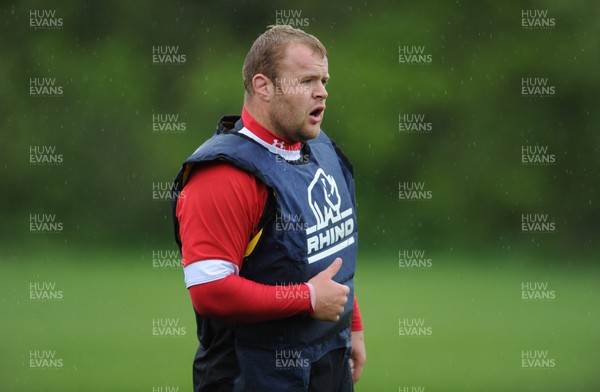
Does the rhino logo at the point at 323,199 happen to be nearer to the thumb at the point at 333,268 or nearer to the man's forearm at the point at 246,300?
the thumb at the point at 333,268

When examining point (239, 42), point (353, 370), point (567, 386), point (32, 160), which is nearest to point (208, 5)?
point (239, 42)

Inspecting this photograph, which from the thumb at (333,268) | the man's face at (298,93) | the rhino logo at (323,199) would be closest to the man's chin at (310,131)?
the man's face at (298,93)

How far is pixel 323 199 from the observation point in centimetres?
264

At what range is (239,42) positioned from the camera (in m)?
11.1

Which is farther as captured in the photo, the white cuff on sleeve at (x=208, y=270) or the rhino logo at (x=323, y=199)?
the rhino logo at (x=323, y=199)

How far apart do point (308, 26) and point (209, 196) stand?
888cm

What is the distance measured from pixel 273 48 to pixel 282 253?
594mm

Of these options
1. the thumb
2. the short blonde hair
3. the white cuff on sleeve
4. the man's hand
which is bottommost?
the man's hand

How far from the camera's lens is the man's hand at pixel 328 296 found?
2.49 m

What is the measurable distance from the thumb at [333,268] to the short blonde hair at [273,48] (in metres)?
0.56

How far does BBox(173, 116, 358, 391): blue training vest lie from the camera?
246 centimetres

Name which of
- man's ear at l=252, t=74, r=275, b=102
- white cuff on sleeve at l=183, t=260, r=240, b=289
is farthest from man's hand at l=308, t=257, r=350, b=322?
man's ear at l=252, t=74, r=275, b=102

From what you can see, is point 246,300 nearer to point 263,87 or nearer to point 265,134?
point 265,134

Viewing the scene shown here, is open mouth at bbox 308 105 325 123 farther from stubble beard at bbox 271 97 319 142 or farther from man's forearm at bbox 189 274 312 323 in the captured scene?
man's forearm at bbox 189 274 312 323
